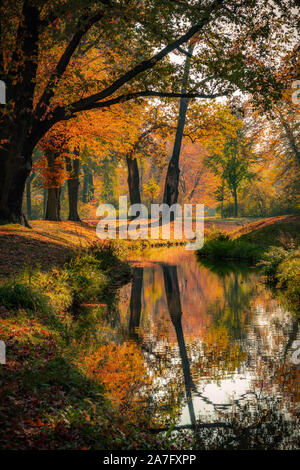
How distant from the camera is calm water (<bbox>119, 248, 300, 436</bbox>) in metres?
6.00

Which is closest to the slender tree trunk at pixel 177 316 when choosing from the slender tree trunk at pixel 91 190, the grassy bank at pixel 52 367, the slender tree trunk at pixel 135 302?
the slender tree trunk at pixel 135 302

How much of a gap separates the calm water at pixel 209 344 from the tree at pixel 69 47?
5.75 m

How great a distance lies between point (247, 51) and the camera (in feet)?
52.9

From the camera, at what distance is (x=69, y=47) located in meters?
15.1

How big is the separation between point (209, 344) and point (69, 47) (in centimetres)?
1062

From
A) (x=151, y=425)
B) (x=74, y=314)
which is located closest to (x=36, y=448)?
(x=151, y=425)

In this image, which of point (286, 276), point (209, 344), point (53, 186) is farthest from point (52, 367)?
point (53, 186)

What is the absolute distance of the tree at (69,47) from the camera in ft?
44.4
